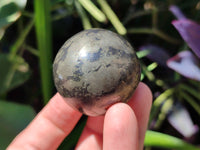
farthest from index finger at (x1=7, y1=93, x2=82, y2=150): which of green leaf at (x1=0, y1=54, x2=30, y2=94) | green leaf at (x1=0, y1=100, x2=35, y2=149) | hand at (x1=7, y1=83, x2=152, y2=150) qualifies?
green leaf at (x1=0, y1=54, x2=30, y2=94)

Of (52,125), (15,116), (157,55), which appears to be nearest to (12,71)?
(15,116)

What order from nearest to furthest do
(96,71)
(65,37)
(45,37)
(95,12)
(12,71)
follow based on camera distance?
1. (96,71)
2. (95,12)
3. (45,37)
4. (12,71)
5. (65,37)

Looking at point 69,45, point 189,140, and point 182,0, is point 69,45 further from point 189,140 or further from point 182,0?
point 182,0

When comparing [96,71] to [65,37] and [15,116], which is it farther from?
[65,37]

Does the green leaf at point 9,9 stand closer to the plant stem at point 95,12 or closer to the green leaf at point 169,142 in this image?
the plant stem at point 95,12

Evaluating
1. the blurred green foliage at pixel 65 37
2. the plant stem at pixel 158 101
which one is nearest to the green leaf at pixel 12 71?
the blurred green foliage at pixel 65 37

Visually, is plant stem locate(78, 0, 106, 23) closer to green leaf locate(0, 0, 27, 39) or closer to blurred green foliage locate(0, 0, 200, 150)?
blurred green foliage locate(0, 0, 200, 150)
